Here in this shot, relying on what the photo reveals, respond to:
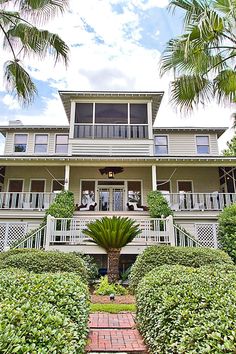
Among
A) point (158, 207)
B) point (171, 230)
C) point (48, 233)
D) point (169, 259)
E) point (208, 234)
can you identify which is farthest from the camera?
point (158, 207)

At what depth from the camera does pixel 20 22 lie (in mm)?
9422

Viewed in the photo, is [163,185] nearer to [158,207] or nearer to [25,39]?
[158,207]

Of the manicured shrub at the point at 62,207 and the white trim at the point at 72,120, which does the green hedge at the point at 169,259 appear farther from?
the white trim at the point at 72,120

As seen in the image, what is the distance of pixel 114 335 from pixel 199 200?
465 inches

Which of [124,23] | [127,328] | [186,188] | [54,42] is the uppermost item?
[124,23]

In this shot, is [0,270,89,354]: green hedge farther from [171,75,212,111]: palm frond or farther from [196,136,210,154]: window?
[196,136,210,154]: window

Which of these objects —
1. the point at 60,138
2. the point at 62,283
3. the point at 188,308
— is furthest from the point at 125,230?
the point at 60,138

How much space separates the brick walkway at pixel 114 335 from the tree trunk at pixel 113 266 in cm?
280

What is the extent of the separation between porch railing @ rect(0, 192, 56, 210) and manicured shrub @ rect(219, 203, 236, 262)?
8.44 metres

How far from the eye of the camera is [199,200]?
16016 mm

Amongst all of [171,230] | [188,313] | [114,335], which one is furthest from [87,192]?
[188,313]

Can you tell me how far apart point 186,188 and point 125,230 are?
29.3 ft

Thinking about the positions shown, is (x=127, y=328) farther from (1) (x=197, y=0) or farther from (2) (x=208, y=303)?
(1) (x=197, y=0)

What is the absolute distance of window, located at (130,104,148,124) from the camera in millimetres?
17203
